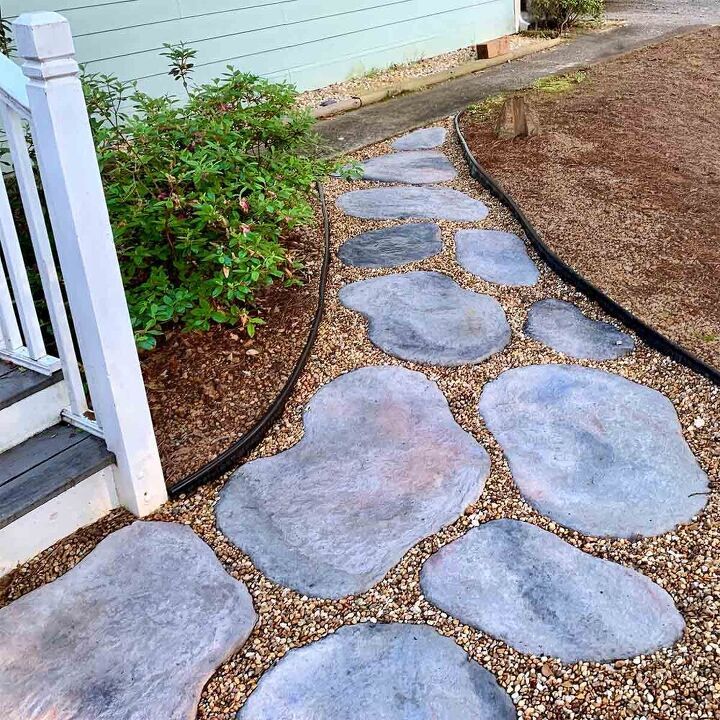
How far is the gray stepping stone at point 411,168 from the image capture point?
457 cm

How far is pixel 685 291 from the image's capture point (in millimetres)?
3176

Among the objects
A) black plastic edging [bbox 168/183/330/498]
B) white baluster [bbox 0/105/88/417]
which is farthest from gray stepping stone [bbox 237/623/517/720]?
white baluster [bbox 0/105/88/417]

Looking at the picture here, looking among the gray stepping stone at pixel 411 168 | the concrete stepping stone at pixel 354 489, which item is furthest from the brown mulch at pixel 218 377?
the gray stepping stone at pixel 411 168

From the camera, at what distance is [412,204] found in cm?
416

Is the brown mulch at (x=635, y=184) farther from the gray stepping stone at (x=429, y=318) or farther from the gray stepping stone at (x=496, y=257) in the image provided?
the gray stepping stone at (x=429, y=318)

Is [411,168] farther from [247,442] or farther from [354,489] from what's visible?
[354,489]

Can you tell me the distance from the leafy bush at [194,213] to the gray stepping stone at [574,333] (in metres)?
1.03

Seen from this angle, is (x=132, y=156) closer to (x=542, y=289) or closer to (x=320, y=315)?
(x=320, y=315)

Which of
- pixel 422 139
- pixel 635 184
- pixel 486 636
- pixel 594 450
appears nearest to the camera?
pixel 486 636

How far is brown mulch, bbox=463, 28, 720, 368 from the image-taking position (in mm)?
3182

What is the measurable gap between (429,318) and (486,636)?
155 centimetres

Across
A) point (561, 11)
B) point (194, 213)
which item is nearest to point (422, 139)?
point (194, 213)

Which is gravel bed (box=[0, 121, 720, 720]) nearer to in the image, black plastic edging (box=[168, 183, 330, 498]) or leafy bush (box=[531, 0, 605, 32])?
black plastic edging (box=[168, 183, 330, 498])

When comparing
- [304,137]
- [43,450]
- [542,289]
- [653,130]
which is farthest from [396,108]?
[43,450]
